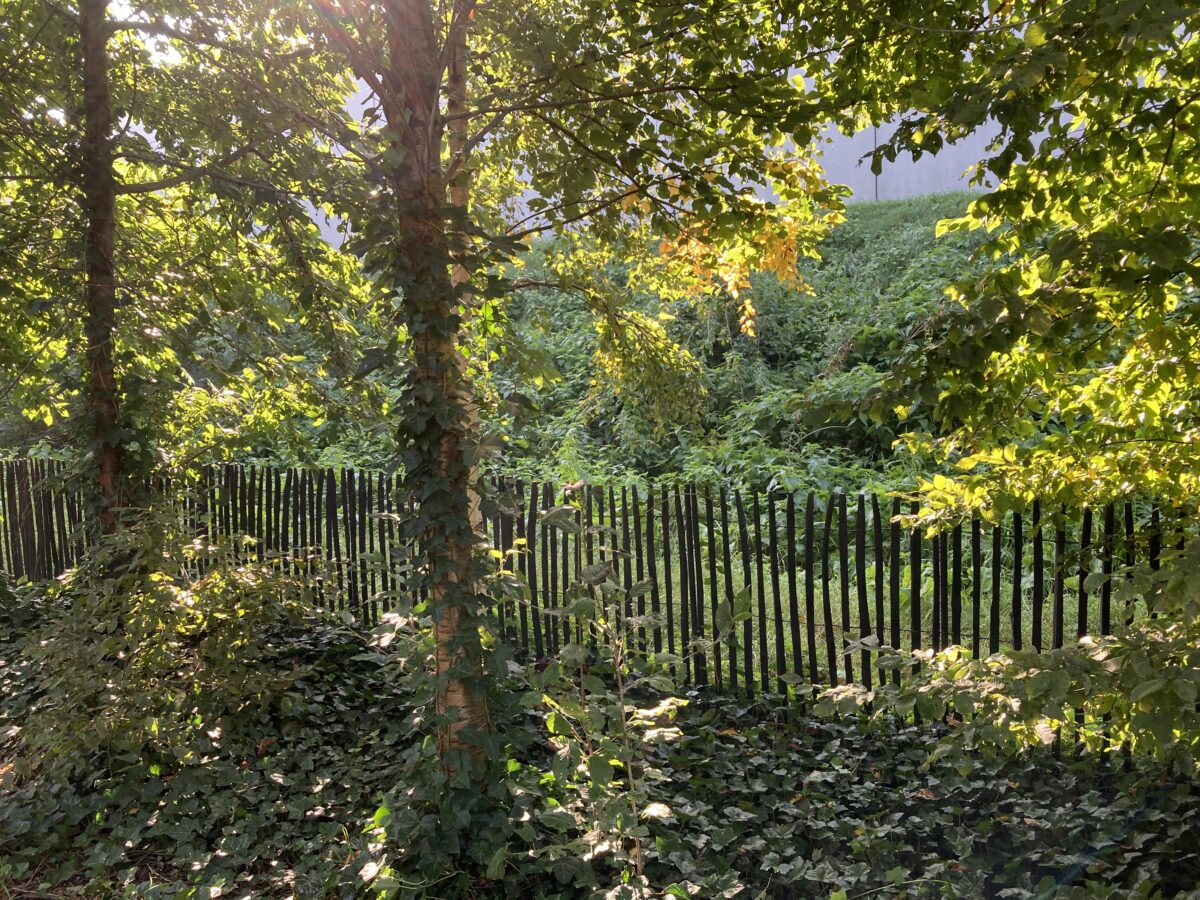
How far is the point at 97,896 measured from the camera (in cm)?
395

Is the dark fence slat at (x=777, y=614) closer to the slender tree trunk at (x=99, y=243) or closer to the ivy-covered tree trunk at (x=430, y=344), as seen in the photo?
the ivy-covered tree trunk at (x=430, y=344)

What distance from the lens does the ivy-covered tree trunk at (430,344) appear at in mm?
3514

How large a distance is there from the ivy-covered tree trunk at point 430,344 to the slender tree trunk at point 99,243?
330 centimetres

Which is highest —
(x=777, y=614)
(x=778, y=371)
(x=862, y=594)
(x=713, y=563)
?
(x=778, y=371)

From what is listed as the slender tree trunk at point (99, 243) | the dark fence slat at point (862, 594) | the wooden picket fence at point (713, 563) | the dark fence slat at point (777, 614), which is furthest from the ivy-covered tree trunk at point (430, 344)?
the slender tree trunk at point (99, 243)

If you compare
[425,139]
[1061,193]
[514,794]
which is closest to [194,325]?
[425,139]

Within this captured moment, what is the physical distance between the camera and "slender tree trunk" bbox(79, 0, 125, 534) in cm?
567

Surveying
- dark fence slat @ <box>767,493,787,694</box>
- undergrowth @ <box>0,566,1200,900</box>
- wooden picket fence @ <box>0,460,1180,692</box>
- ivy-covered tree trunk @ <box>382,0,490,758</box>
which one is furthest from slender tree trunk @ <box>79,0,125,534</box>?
dark fence slat @ <box>767,493,787,694</box>

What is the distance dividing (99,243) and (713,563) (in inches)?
201

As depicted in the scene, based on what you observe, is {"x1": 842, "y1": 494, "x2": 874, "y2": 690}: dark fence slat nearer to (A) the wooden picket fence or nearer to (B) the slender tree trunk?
(A) the wooden picket fence

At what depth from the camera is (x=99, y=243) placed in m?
5.79

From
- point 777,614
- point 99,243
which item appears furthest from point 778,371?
point 99,243

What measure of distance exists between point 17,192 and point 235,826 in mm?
5532

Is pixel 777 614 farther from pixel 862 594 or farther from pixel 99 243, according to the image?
pixel 99 243
